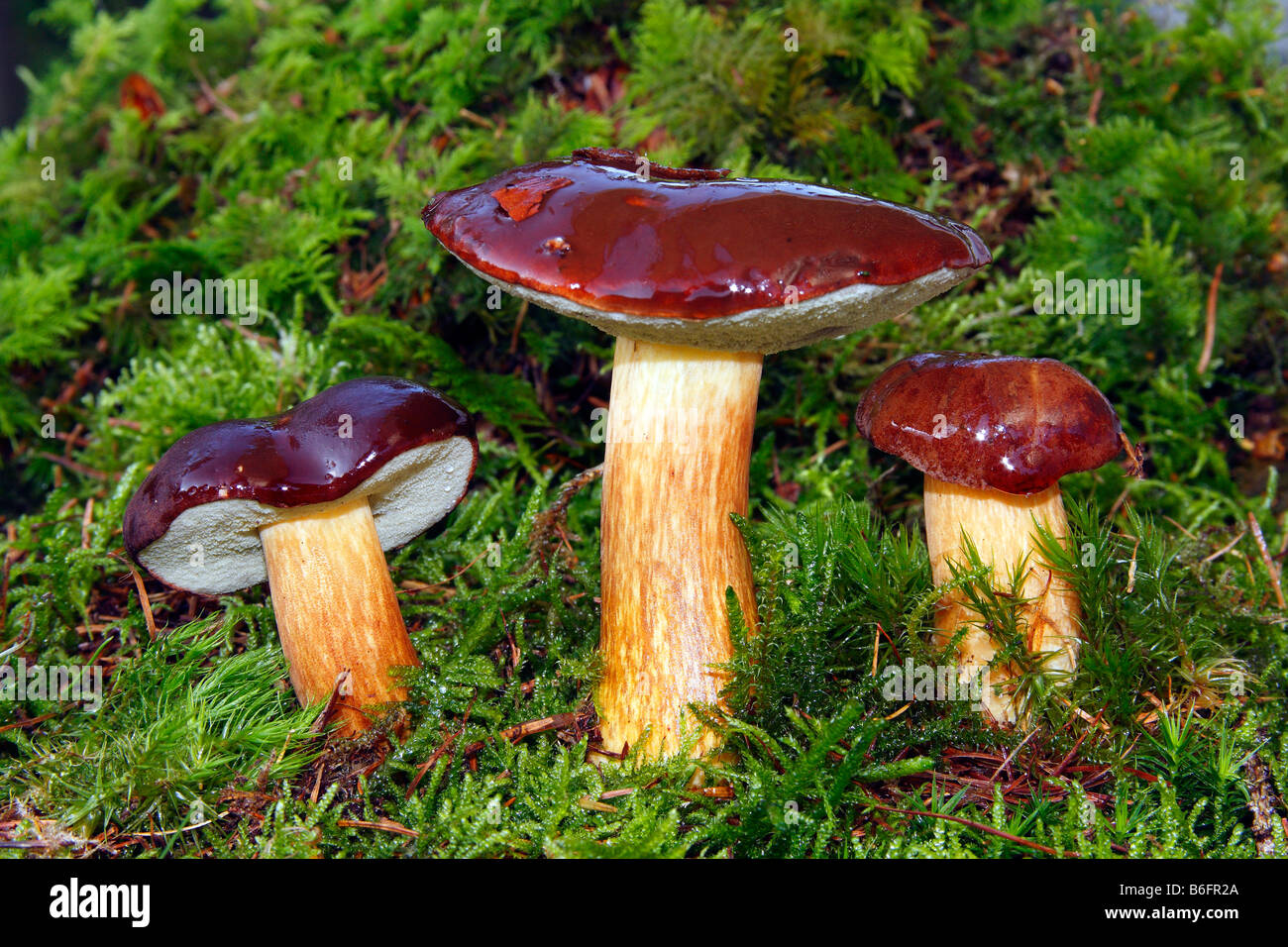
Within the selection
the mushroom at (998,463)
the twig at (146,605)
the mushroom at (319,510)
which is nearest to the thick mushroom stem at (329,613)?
the mushroom at (319,510)

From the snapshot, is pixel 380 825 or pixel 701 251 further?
pixel 380 825

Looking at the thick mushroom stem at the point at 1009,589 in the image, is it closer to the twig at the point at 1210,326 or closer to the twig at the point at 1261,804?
the twig at the point at 1261,804

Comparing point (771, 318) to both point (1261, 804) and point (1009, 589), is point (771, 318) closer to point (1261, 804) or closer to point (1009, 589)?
point (1009, 589)

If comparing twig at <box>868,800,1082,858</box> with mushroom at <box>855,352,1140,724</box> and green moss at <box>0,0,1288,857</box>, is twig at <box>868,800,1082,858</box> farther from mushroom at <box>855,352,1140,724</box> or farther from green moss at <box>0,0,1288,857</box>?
mushroom at <box>855,352,1140,724</box>

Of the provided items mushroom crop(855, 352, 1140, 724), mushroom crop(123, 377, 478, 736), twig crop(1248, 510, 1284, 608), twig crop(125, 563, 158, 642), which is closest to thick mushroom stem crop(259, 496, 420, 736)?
mushroom crop(123, 377, 478, 736)

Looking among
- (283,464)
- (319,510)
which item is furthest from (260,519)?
(283,464)
